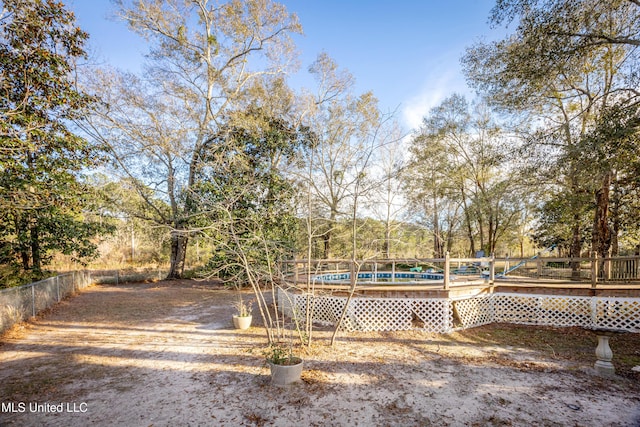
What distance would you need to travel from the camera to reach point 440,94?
1975 centimetres

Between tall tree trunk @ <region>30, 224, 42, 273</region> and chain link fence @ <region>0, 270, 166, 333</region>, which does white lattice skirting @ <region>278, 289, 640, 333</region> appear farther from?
tall tree trunk @ <region>30, 224, 42, 273</region>

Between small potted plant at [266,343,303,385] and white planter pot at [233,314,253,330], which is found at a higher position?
small potted plant at [266,343,303,385]

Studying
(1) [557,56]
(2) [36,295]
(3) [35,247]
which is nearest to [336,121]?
(1) [557,56]

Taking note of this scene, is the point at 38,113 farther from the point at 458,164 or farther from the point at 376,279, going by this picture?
the point at 458,164

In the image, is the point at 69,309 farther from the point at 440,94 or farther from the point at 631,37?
the point at 440,94

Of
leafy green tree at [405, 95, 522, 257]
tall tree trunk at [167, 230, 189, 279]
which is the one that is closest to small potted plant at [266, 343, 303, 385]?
tall tree trunk at [167, 230, 189, 279]

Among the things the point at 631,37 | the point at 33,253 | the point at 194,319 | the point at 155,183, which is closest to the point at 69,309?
the point at 33,253

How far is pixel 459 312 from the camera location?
24.5ft

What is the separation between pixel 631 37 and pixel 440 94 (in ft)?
45.5

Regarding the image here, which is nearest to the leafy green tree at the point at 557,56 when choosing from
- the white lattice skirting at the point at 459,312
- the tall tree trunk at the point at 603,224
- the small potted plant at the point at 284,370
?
the white lattice skirting at the point at 459,312

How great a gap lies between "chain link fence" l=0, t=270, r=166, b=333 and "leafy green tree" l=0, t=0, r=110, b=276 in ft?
5.69

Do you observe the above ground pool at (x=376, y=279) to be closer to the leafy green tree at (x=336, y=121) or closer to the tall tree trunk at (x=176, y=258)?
the leafy green tree at (x=336, y=121)

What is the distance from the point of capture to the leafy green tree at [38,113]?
6293 millimetres

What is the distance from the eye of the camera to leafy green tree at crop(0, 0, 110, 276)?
20.6ft
